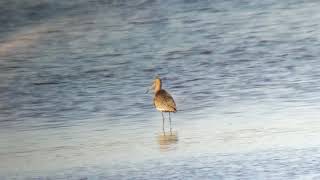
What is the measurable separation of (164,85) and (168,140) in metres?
3.77

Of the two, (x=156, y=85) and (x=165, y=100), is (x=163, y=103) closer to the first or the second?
(x=165, y=100)

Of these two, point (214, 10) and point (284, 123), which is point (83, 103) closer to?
point (284, 123)

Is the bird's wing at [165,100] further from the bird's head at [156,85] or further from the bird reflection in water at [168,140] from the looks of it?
the bird reflection in water at [168,140]

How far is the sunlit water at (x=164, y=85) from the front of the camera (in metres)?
9.49

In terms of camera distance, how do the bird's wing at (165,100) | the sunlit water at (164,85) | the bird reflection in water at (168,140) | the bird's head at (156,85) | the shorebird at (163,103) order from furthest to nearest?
the bird's head at (156,85), the bird's wing at (165,100), the shorebird at (163,103), the bird reflection in water at (168,140), the sunlit water at (164,85)

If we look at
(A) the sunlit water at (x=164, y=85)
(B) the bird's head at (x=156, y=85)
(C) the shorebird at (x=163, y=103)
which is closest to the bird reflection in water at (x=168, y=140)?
(A) the sunlit water at (x=164, y=85)

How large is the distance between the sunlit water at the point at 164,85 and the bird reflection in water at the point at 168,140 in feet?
0.07

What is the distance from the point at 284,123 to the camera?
10.9 m

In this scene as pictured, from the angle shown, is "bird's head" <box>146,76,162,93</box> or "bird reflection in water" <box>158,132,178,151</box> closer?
"bird reflection in water" <box>158,132,178,151</box>

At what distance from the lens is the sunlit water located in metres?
9.49

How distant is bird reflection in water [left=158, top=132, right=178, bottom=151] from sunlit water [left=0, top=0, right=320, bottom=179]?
2 cm

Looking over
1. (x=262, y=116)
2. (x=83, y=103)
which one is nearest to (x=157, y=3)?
(x=83, y=103)

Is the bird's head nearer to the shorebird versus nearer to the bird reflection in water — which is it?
the shorebird

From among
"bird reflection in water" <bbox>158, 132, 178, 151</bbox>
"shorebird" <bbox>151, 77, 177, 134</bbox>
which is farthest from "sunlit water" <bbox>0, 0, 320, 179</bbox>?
"shorebird" <bbox>151, 77, 177, 134</bbox>
